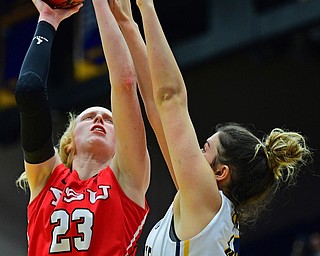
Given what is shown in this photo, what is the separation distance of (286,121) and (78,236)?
8608 millimetres

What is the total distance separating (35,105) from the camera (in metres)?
3.24

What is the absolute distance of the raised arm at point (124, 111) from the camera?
329 centimetres

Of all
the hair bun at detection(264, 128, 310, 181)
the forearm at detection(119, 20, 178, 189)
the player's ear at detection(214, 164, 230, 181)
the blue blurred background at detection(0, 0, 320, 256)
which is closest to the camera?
the player's ear at detection(214, 164, 230, 181)

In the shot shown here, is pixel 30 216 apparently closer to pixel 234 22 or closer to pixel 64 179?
pixel 64 179

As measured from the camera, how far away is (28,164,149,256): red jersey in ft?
10.5


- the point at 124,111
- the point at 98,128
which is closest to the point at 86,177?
the point at 98,128

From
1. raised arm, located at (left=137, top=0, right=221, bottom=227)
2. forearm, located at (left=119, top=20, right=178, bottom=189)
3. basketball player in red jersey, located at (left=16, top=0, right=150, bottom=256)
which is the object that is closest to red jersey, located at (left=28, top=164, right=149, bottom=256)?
basketball player in red jersey, located at (left=16, top=0, right=150, bottom=256)

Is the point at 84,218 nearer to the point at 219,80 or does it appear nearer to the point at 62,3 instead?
the point at 62,3

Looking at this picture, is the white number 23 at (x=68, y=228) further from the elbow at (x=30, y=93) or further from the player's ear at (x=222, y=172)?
the player's ear at (x=222, y=172)

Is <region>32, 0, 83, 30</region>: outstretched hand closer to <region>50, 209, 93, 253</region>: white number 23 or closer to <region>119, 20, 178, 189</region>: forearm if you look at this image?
<region>119, 20, 178, 189</region>: forearm

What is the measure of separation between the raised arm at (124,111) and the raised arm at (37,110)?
261mm

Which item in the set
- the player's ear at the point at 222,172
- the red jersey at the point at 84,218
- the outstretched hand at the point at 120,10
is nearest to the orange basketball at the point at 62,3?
the outstretched hand at the point at 120,10

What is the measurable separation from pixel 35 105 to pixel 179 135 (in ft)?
2.24

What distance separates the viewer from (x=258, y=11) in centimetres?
987
